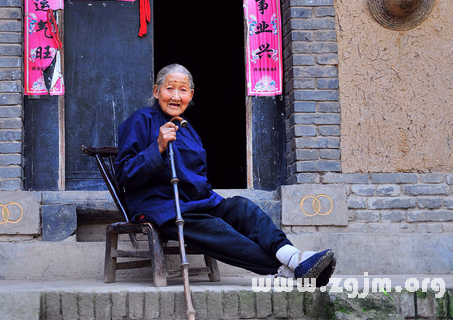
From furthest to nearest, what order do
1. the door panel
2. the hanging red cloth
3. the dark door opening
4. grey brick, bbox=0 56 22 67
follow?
the dark door opening, the hanging red cloth, the door panel, grey brick, bbox=0 56 22 67

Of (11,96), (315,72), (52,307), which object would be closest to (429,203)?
(315,72)

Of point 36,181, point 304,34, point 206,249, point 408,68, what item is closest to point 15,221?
point 36,181

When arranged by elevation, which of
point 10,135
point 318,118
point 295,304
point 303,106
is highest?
point 303,106

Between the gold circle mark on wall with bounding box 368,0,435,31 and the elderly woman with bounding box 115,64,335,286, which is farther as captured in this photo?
the gold circle mark on wall with bounding box 368,0,435,31

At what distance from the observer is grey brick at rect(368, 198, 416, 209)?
15.9 feet

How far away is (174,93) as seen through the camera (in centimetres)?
394

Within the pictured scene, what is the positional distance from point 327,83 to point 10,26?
9.12ft

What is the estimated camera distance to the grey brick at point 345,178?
15.9ft

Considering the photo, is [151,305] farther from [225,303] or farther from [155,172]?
[155,172]

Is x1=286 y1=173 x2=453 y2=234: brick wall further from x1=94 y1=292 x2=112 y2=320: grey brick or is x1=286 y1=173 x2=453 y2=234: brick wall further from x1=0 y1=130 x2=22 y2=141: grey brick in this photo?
x1=0 y1=130 x2=22 y2=141: grey brick

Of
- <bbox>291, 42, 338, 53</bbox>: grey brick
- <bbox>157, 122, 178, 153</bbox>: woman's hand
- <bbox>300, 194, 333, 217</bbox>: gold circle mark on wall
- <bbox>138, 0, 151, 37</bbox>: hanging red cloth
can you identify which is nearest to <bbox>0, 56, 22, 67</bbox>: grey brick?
<bbox>138, 0, 151, 37</bbox>: hanging red cloth

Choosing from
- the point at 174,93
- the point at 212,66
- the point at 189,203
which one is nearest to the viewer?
the point at 189,203

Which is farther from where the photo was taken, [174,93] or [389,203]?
[389,203]

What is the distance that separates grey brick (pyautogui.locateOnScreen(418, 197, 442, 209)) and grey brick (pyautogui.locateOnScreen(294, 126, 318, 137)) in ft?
3.59
